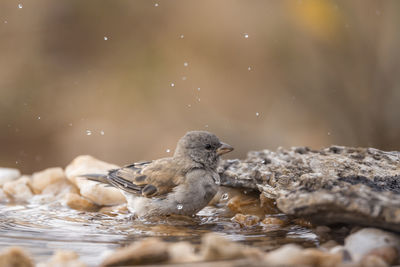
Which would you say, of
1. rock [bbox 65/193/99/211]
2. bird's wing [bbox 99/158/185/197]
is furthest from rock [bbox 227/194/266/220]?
rock [bbox 65/193/99/211]

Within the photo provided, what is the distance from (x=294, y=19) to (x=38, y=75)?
3.61m

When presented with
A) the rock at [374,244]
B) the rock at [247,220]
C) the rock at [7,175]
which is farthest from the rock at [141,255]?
the rock at [7,175]

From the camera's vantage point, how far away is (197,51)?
7.34 metres

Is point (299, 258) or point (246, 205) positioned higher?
point (246, 205)

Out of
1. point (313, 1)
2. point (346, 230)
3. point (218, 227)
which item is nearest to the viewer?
point (346, 230)

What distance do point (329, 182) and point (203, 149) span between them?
1.47 m

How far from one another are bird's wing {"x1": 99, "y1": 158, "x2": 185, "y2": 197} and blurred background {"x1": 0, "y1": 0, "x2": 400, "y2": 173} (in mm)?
2555

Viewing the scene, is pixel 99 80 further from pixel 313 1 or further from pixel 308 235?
pixel 308 235

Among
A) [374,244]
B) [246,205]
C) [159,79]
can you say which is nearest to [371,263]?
[374,244]

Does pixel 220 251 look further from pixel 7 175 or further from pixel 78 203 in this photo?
pixel 7 175

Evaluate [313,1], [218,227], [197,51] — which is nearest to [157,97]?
[197,51]

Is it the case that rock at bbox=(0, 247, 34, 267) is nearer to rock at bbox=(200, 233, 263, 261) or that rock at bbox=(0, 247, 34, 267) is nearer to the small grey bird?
rock at bbox=(200, 233, 263, 261)

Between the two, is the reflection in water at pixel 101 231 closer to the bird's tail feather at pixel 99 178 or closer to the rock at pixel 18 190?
the bird's tail feather at pixel 99 178

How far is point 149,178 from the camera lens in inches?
161
